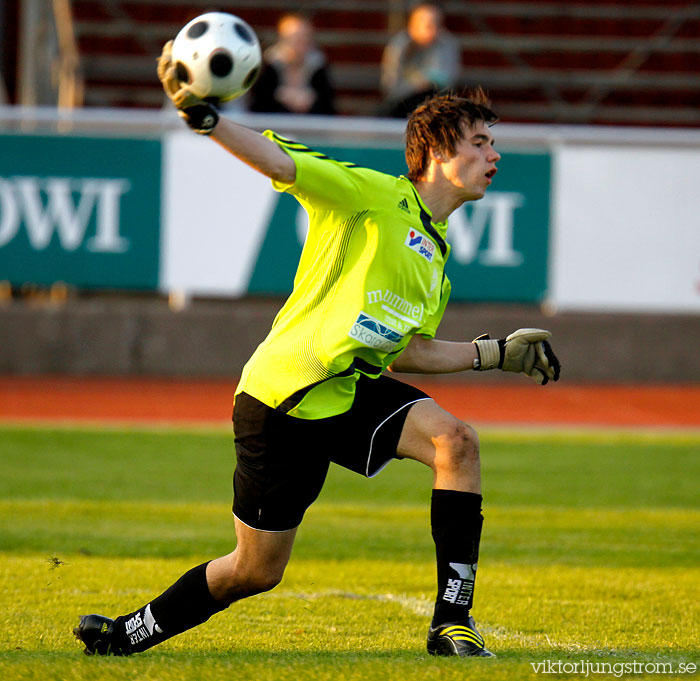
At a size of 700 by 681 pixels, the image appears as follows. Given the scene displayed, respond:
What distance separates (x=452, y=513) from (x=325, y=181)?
1.21m

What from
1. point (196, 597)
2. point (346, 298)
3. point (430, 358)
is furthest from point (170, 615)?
point (430, 358)

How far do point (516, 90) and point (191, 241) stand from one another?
253 inches

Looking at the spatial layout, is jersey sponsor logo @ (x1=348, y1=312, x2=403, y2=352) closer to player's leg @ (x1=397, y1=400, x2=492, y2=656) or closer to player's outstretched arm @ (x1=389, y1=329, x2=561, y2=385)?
player's leg @ (x1=397, y1=400, x2=492, y2=656)

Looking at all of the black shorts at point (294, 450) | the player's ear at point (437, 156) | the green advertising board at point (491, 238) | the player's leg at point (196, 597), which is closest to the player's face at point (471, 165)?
the player's ear at point (437, 156)

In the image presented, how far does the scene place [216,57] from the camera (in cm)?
378

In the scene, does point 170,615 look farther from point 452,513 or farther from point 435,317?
point 435,317

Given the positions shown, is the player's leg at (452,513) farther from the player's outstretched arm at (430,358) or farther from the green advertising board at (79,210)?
the green advertising board at (79,210)

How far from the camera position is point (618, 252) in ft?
44.4

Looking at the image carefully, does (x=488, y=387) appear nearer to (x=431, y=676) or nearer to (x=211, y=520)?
(x=211, y=520)

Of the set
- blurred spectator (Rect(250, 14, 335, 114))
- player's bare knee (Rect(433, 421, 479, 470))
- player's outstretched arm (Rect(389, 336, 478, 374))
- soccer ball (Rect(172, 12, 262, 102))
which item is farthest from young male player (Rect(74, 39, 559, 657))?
blurred spectator (Rect(250, 14, 335, 114))

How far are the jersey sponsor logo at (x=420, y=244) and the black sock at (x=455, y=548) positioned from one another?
829 mm

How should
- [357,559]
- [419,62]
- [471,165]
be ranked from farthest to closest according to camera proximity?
[419,62], [357,559], [471,165]

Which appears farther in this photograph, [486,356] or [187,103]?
[486,356]

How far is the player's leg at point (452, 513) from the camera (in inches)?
165
